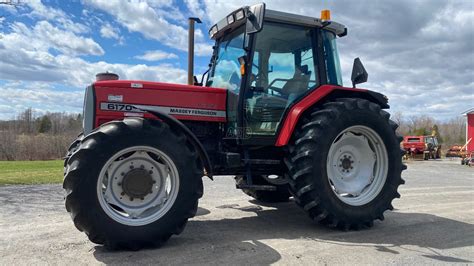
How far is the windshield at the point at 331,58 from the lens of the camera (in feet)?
19.6

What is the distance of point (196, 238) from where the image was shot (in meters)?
4.73

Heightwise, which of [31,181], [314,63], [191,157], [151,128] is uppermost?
[314,63]

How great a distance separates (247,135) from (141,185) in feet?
5.43

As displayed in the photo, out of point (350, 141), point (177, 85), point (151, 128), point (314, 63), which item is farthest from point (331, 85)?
point (151, 128)

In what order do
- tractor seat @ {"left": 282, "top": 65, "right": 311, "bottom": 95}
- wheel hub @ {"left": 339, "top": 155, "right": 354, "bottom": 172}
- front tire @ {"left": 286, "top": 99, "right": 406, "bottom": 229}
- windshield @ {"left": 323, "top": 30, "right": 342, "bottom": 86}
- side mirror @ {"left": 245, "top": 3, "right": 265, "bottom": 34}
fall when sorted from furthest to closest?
windshield @ {"left": 323, "top": 30, "right": 342, "bottom": 86} < tractor seat @ {"left": 282, "top": 65, "right": 311, "bottom": 95} < wheel hub @ {"left": 339, "top": 155, "right": 354, "bottom": 172} < front tire @ {"left": 286, "top": 99, "right": 406, "bottom": 229} < side mirror @ {"left": 245, "top": 3, "right": 265, "bottom": 34}

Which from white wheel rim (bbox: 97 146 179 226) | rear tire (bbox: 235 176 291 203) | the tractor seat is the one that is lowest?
rear tire (bbox: 235 176 291 203)

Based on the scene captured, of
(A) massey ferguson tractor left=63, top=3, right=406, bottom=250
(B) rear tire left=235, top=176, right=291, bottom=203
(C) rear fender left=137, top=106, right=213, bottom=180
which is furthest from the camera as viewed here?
(B) rear tire left=235, top=176, right=291, bottom=203

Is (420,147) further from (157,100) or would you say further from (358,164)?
(157,100)

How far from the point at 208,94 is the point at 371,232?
276 centimetres

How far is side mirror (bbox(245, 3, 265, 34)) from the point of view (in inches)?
190

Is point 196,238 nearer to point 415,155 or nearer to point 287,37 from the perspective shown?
point 287,37

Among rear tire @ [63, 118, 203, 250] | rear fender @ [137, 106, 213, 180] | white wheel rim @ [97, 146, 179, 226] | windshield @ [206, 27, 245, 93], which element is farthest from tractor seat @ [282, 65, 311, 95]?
white wheel rim @ [97, 146, 179, 226]

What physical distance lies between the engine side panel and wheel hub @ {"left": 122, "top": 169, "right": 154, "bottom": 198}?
0.86m

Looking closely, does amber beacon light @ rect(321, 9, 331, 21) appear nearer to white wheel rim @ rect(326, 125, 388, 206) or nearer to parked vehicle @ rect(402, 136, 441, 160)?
white wheel rim @ rect(326, 125, 388, 206)
